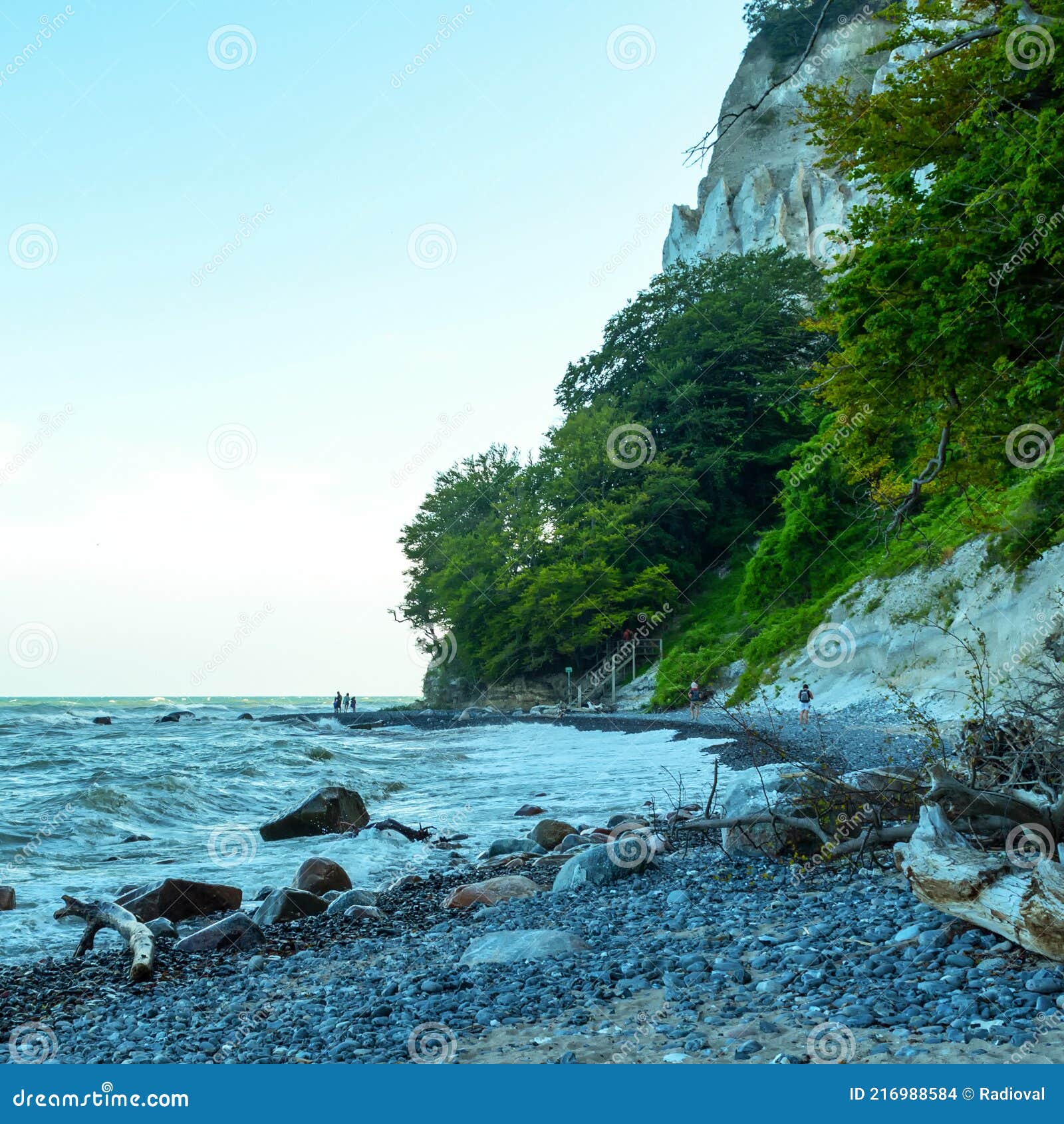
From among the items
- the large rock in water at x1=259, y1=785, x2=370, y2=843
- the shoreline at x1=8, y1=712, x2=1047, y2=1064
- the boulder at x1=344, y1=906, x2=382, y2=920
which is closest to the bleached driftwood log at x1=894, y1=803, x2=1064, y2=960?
the shoreline at x1=8, y1=712, x2=1047, y2=1064

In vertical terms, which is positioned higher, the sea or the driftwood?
the driftwood

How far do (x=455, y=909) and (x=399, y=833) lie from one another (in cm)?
538

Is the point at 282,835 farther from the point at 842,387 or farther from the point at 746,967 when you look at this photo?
the point at 842,387

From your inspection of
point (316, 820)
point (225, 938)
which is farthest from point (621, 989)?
point (316, 820)

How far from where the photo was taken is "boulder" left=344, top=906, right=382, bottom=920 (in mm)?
8289

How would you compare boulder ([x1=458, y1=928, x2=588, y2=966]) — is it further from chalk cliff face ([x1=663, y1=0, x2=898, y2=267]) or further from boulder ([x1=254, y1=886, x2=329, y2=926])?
chalk cliff face ([x1=663, y1=0, x2=898, y2=267])

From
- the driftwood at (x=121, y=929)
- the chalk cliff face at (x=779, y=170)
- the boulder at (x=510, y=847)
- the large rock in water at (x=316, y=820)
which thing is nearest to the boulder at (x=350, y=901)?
the driftwood at (x=121, y=929)

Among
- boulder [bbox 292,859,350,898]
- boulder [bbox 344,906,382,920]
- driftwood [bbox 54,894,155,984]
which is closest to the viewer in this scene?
driftwood [bbox 54,894,155,984]

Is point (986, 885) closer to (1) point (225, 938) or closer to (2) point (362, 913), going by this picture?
(2) point (362, 913)

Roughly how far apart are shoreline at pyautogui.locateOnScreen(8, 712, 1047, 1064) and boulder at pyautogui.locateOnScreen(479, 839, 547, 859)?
348 centimetres

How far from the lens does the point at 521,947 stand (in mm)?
5547

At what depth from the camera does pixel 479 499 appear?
68500mm

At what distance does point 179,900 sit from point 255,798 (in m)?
10.2

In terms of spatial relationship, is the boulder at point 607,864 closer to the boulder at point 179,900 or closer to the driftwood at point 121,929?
the driftwood at point 121,929
